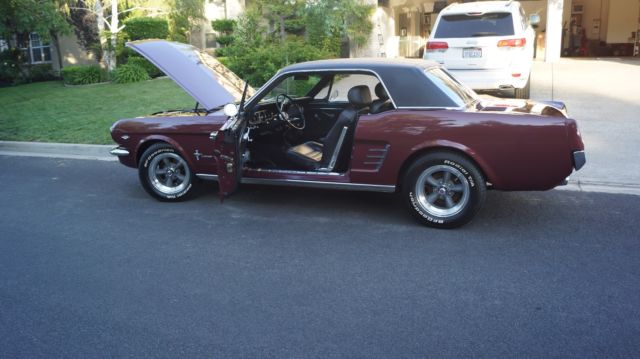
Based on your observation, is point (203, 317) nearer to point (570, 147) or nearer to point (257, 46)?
point (570, 147)

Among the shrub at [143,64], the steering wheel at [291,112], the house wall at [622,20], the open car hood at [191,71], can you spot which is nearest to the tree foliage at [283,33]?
the shrub at [143,64]

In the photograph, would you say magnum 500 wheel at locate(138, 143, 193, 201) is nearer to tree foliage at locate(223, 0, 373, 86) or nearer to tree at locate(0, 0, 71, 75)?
tree foliage at locate(223, 0, 373, 86)

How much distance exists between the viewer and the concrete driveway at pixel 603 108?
23.7 ft

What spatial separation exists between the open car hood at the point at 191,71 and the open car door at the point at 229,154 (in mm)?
800

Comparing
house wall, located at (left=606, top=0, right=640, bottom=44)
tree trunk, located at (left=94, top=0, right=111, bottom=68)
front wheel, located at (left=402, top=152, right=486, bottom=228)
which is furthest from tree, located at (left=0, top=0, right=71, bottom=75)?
house wall, located at (left=606, top=0, right=640, bottom=44)

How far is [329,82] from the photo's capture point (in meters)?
6.67

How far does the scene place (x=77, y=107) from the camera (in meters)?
14.1

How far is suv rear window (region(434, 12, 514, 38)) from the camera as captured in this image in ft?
36.9

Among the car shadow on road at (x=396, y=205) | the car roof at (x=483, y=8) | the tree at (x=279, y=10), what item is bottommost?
the car shadow on road at (x=396, y=205)

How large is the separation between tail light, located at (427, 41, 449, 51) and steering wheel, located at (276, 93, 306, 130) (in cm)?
562

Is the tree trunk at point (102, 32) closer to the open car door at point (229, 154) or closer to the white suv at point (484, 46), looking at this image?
the white suv at point (484, 46)

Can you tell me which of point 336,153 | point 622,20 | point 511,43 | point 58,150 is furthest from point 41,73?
point 622,20

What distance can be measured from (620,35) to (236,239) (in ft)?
79.0

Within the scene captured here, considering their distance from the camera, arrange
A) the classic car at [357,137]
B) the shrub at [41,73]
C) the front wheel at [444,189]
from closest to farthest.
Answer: the classic car at [357,137] → the front wheel at [444,189] → the shrub at [41,73]
